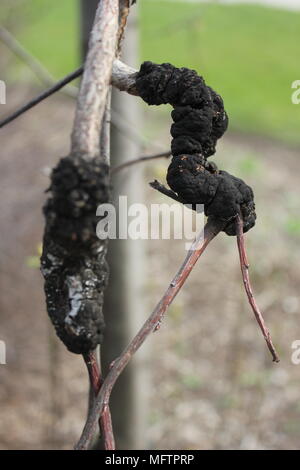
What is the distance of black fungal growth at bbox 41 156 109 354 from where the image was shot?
446 mm

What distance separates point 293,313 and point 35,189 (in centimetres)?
212

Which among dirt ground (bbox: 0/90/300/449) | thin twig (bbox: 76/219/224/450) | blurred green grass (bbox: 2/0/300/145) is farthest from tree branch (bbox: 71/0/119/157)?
blurred green grass (bbox: 2/0/300/145)

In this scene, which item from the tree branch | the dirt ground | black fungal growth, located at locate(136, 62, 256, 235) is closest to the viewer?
the tree branch

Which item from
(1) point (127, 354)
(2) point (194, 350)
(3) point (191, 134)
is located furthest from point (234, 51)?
(1) point (127, 354)

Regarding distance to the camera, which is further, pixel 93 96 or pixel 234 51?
pixel 234 51

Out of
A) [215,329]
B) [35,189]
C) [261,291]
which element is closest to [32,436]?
[215,329]

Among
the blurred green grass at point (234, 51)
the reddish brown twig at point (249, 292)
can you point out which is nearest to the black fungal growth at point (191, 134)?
the reddish brown twig at point (249, 292)

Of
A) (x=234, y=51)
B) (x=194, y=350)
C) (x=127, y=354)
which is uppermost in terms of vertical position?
(x=234, y=51)

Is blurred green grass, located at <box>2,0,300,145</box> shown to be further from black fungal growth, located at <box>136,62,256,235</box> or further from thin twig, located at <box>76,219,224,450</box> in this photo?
thin twig, located at <box>76,219,224,450</box>

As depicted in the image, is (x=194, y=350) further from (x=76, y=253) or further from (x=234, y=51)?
(x=234, y=51)

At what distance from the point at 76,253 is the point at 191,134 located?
0.53ft

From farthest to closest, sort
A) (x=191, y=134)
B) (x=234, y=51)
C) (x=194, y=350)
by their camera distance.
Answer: (x=234, y=51), (x=194, y=350), (x=191, y=134)

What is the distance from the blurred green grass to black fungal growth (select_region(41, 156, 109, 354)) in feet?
14.1

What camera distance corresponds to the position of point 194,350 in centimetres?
265
